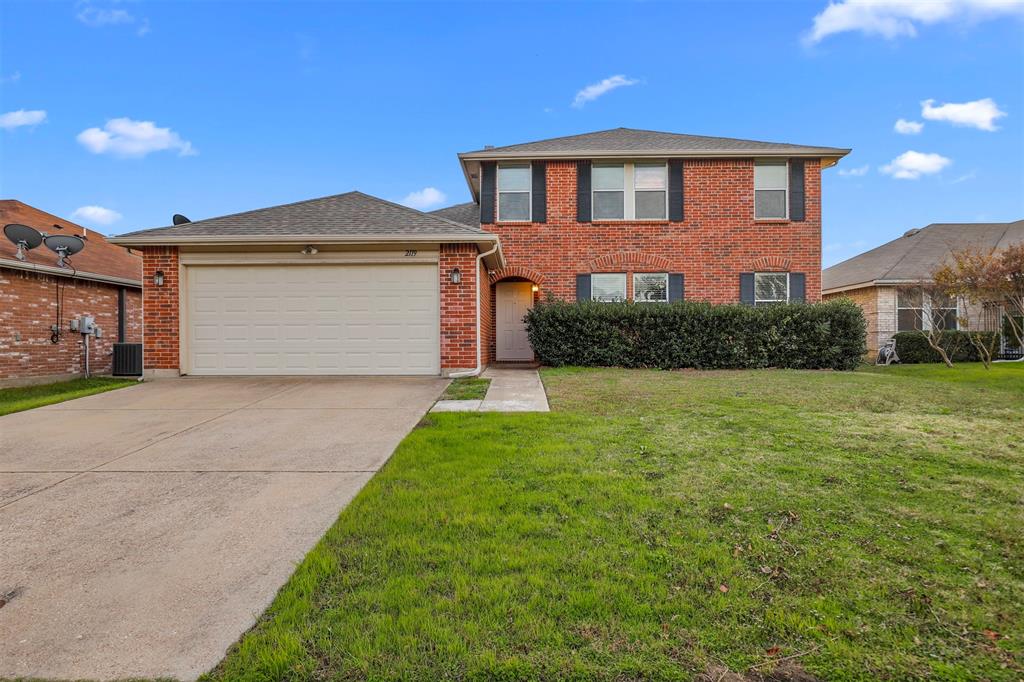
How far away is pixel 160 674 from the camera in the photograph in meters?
1.73

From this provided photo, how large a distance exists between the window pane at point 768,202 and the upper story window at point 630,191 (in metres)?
2.39

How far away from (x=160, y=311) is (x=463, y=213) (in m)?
8.38

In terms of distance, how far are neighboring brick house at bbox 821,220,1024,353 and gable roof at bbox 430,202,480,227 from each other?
12267 millimetres

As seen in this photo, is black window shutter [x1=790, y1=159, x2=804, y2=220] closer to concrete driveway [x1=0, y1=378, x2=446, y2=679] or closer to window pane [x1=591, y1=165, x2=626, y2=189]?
window pane [x1=591, y1=165, x2=626, y2=189]

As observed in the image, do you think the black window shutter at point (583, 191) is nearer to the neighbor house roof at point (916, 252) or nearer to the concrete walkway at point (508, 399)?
the concrete walkway at point (508, 399)

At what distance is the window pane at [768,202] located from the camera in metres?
12.6

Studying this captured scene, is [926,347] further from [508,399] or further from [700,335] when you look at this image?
[508,399]

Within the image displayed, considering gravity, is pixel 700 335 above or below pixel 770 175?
below

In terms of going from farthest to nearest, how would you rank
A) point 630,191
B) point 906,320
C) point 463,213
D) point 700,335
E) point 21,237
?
1. point 906,320
2. point 463,213
3. point 630,191
4. point 700,335
5. point 21,237

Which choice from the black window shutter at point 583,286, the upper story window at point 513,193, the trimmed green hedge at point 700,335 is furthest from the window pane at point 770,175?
the upper story window at point 513,193

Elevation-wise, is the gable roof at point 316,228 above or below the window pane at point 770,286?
above

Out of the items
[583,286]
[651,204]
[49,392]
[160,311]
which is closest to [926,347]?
[651,204]

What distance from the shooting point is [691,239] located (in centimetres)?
1267

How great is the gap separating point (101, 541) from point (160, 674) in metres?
1.53
